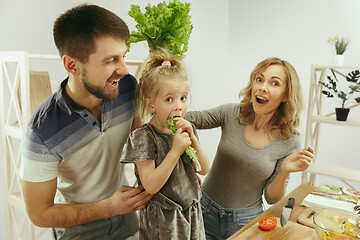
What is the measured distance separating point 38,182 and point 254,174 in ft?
3.46

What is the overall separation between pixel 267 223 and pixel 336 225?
260mm

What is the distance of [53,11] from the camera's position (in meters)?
1.89

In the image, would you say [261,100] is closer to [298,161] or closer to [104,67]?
[298,161]

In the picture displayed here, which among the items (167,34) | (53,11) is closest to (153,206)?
(167,34)

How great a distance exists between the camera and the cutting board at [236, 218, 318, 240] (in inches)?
47.0

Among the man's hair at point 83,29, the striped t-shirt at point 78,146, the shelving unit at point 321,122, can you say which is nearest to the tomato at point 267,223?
the striped t-shirt at point 78,146

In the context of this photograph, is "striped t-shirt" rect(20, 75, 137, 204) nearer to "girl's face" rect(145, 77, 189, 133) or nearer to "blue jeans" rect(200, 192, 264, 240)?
"girl's face" rect(145, 77, 189, 133)

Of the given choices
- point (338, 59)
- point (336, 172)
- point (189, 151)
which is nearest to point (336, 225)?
point (189, 151)

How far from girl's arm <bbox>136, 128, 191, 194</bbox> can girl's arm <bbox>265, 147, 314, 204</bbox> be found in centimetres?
61

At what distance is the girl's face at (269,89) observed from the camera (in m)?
1.54

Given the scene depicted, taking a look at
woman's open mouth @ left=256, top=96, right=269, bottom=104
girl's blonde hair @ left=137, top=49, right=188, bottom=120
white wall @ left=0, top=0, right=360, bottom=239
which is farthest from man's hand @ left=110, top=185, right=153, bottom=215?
white wall @ left=0, top=0, right=360, bottom=239

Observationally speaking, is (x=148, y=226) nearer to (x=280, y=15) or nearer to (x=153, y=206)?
(x=153, y=206)

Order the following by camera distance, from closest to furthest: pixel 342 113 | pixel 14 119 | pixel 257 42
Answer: pixel 14 119, pixel 342 113, pixel 257 42

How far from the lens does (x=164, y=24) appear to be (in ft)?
3.56
